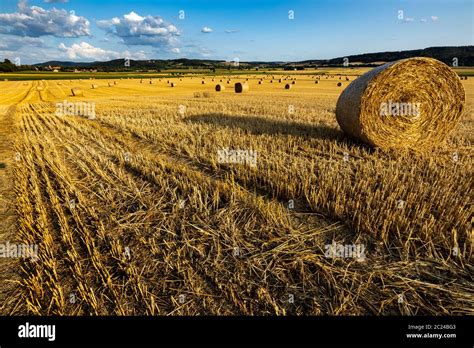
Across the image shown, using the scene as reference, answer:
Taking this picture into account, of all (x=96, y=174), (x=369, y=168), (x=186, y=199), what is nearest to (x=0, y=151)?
(x=96, y=174)

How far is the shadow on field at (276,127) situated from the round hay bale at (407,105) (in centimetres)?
75

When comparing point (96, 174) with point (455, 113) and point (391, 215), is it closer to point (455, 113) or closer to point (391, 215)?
point (391, 215)

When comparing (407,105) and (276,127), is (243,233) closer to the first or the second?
(407,105)

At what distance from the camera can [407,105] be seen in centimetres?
743

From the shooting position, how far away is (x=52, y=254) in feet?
11.1

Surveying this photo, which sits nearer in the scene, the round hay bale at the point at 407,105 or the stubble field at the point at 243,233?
the stubble field at the point at 243,233

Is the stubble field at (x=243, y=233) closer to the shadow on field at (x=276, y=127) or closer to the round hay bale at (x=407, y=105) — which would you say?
the round hay bale at (x=407, y=105)

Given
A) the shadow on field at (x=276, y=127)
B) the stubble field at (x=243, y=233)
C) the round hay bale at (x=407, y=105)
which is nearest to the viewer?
the stubble field at (x=243, y=233)

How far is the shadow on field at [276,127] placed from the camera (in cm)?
855

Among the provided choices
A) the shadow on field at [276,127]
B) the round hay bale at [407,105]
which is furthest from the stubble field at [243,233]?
the shadow on field at [276,127]

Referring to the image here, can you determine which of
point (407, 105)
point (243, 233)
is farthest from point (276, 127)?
point (243, 233)

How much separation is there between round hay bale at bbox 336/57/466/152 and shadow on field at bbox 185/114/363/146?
754mm

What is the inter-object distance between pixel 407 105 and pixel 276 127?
3876 mm

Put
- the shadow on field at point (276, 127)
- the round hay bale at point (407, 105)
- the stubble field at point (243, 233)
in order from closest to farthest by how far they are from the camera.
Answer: the stubble field at point (243, 233)
the round hay bale at point (407, 105)
the shadow on field at point (276, 127)
